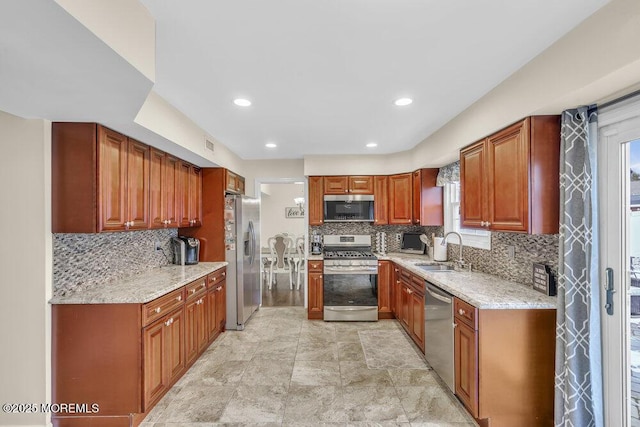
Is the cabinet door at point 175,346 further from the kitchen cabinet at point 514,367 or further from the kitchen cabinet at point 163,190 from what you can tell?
the kitchen cabinet at point 514,367

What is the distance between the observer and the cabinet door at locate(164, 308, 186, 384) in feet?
8.16

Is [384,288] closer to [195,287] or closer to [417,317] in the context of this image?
[417,317]

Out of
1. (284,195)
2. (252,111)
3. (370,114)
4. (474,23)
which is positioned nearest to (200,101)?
(252,111)

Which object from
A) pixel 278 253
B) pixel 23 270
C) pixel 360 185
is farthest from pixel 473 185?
pixel 278 253

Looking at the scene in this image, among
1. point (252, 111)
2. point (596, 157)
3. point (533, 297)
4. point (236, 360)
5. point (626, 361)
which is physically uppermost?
point (252, 111)

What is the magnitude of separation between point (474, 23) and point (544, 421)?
2530 mm

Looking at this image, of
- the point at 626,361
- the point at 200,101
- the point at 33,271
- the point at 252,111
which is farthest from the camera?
the point at 252,111

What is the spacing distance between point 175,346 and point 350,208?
9.47ft

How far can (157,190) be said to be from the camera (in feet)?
9.59

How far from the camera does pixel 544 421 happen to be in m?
2.03

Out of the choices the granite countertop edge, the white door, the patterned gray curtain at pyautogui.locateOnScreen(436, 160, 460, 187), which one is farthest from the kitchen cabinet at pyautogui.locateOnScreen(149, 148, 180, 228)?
the white door

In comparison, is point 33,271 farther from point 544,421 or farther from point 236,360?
point 544,421

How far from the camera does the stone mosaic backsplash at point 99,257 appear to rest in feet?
7.17

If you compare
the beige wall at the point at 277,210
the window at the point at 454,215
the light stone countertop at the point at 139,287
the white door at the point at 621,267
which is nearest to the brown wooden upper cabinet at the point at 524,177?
the white door at the point at 621,267
